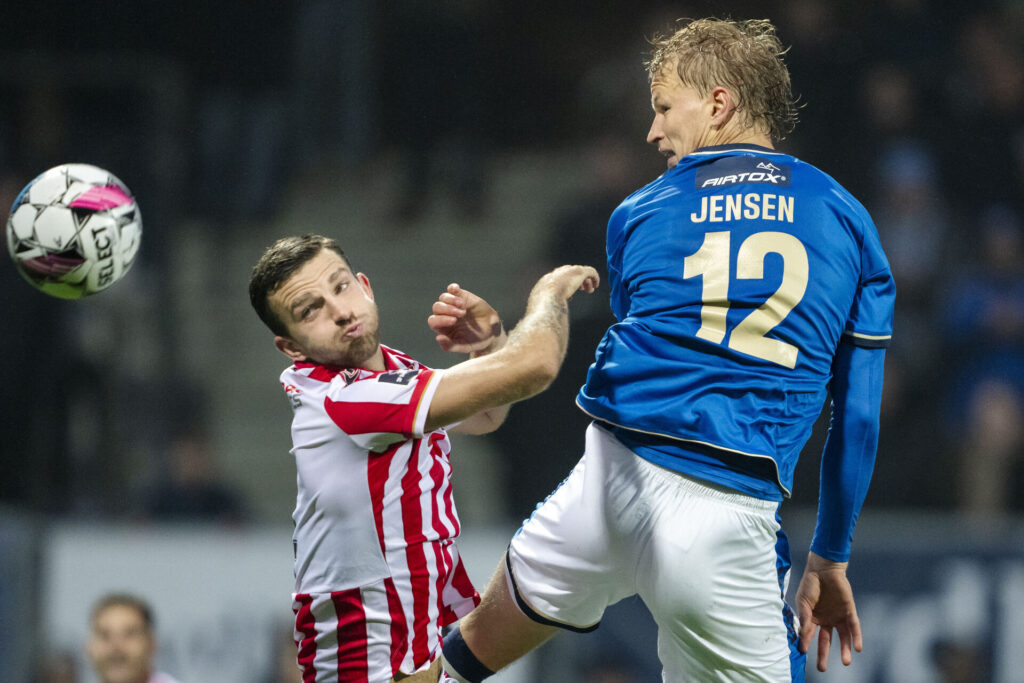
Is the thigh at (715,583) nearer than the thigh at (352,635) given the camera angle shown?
Yes

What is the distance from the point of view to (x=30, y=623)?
18.7ft

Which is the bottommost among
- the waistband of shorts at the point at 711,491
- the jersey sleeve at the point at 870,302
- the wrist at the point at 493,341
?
the waistband of shorts at the point at 711,491

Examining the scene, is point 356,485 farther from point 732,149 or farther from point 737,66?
point 737,66

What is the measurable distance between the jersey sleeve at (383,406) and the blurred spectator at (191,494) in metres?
4.20

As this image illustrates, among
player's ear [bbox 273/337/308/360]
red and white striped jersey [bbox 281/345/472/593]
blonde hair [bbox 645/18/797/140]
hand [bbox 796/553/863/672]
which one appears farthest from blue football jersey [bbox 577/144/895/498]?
player's ear [bbox 273/337/308/360]

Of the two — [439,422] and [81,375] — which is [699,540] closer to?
[439,422]

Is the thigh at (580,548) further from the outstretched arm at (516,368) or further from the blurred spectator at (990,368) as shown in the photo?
the blurred spectator at (990,368)

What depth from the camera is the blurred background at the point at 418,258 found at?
5.80m

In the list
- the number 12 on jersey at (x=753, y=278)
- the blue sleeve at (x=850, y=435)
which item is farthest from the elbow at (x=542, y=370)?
the blue sleeve at (x=850, y=435)

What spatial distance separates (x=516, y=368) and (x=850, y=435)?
80cm

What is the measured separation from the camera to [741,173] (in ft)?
8.66

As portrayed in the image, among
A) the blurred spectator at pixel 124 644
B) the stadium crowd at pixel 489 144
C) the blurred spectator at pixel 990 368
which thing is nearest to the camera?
the blurred spectator at pixel 124 644

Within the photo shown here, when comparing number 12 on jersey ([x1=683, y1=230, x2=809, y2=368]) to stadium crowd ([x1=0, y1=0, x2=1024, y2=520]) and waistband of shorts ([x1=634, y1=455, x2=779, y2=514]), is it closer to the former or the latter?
waistband of shorts ([x1=634, y1=455, x2=779, y2=514])

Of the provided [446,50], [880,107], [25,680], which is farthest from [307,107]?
[25,680]
